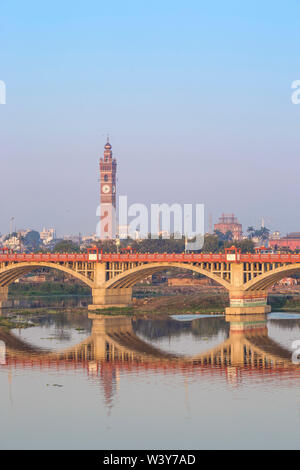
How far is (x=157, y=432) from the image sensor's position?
4922 cm

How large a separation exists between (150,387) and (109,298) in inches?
2137

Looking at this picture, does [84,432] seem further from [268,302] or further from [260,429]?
[268,302]

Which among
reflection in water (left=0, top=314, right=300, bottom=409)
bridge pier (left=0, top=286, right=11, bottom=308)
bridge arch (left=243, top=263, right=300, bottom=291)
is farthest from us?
bridge pier (left=0, top=286, right=11, bottom=308)

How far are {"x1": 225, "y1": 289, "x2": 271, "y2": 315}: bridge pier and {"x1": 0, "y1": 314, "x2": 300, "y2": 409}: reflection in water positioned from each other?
3.37 m

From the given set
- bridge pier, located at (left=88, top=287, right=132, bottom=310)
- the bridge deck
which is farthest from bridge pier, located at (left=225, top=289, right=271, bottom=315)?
bridge pier, located at (left=88, top=287, right=132, bottom=310)

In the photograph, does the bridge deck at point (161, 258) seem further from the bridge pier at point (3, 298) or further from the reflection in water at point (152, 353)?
the bridge pier at point (3, 298)

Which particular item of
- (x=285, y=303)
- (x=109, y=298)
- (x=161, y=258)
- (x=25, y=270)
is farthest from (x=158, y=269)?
(x=25, y=270)

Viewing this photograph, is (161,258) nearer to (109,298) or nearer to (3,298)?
(109,298)

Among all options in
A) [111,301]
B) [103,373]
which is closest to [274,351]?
[103,373]

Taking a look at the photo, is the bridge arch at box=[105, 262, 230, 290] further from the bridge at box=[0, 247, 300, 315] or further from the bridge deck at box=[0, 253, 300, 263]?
the bridge deck at box=[0, 253, 300, 263]

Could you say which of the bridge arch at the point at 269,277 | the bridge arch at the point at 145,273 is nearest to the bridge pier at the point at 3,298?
the bridge arch at the point at 145,273

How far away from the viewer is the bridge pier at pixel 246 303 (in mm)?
104812

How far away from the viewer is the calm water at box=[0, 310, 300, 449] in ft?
159
